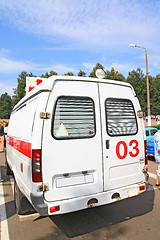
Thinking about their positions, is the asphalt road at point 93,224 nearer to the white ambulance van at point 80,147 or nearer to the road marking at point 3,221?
the road marking at point 3,221

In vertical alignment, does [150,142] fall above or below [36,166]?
below

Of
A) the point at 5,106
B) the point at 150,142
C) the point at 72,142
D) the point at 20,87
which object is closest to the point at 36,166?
the point at 72,142

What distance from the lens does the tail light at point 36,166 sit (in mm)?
2664

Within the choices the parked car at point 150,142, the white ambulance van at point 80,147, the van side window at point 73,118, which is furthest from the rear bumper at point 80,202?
the parked car at point 150,142

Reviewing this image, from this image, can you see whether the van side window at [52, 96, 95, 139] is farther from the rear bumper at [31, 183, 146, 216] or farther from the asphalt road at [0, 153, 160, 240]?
the asphalt road at [0, 153, 160, 240]

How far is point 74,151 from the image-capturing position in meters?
2.88

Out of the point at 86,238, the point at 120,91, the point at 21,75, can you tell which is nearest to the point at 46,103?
the point at 120,91

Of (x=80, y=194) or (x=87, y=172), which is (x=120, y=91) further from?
(x=80, y=194)

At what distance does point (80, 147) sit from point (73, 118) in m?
0.45

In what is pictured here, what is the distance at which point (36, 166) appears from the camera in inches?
105

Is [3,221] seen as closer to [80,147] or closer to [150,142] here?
[80,147]

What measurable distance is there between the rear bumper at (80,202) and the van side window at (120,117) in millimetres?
930

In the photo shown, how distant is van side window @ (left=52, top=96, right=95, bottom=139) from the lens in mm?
2838

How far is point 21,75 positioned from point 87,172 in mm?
38877
